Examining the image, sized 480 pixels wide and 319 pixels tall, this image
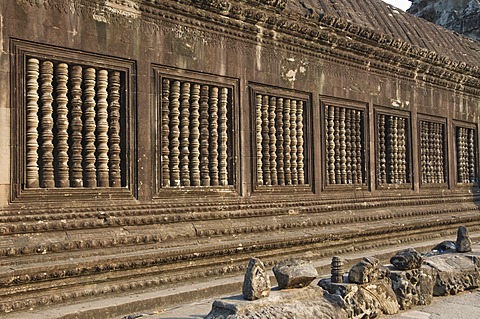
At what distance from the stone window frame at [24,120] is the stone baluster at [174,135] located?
2.09ft

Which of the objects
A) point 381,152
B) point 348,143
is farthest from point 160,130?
point 381,152

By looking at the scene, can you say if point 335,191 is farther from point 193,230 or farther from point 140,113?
point 140,113

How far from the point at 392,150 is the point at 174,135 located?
5768 mm

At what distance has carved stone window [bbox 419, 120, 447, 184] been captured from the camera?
12727 millimetres

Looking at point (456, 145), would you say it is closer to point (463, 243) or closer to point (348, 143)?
point (348, 143)

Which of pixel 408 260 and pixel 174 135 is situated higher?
pixel 174 135

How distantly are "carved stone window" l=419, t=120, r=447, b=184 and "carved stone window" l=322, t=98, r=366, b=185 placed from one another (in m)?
2.32

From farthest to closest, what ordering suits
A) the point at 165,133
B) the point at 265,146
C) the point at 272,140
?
the point at 272,140
the point at 265,146
the point at 165,133

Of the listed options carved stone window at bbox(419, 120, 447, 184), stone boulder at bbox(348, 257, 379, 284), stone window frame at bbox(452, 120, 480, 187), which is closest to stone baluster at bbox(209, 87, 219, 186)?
stone boulder at bbox(348, 257, 379, 284)

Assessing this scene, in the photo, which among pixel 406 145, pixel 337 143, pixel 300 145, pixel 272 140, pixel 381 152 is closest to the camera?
pixel 272 140

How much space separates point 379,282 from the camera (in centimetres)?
580

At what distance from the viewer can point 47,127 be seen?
20.8 ft

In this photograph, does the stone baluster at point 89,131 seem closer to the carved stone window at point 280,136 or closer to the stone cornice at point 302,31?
the stone cornice at point 302,31

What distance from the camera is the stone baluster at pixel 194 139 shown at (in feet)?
25.9
